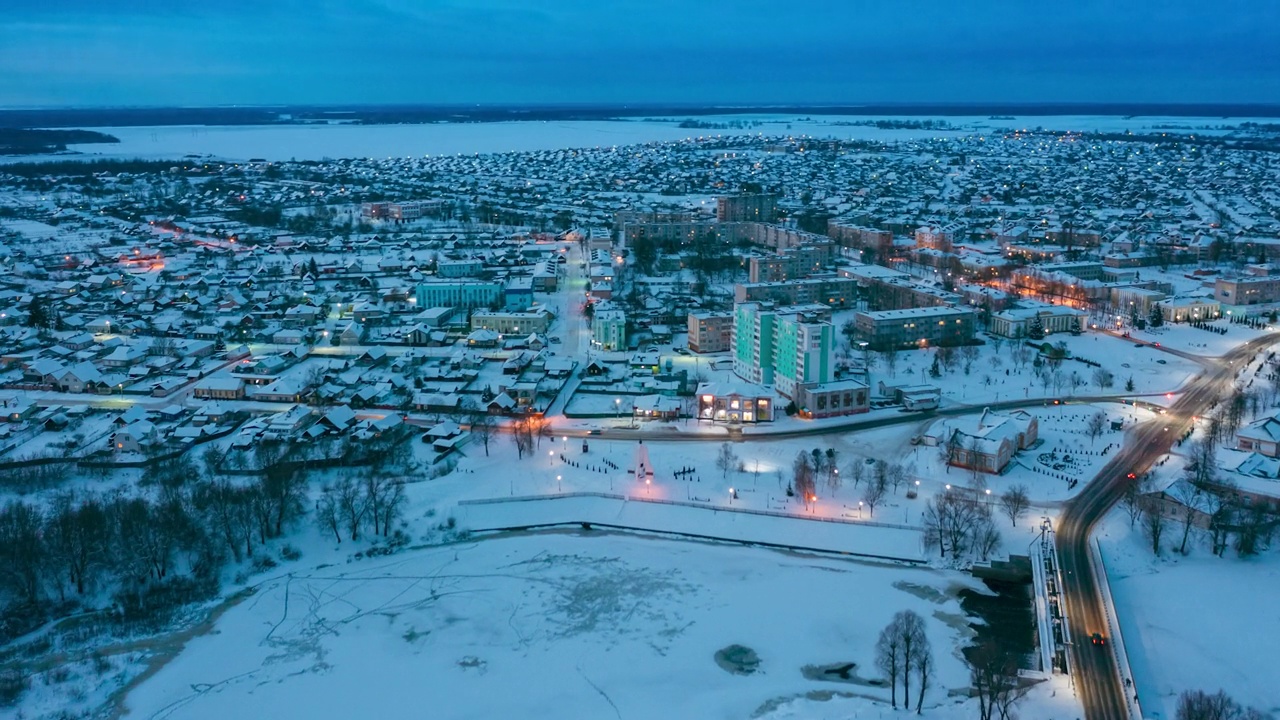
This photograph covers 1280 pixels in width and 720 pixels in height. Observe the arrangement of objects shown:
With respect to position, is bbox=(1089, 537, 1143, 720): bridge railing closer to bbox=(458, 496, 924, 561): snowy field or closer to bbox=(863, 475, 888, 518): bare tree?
bbox=(458, 496, 924, 561): snowy field

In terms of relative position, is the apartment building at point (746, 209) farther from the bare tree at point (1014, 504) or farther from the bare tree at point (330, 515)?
the bare tree at point (330, 515)

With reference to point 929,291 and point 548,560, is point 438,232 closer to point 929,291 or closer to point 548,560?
point 929,291

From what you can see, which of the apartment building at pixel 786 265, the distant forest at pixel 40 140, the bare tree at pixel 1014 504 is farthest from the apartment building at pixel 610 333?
the distant forest at pixel 40 140

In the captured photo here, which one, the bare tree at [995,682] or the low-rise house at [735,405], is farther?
the low-rise house at [735,405]

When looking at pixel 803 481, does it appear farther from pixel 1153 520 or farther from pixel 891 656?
pixel 891 656

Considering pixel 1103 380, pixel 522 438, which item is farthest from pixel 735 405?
pixel 1103 380
